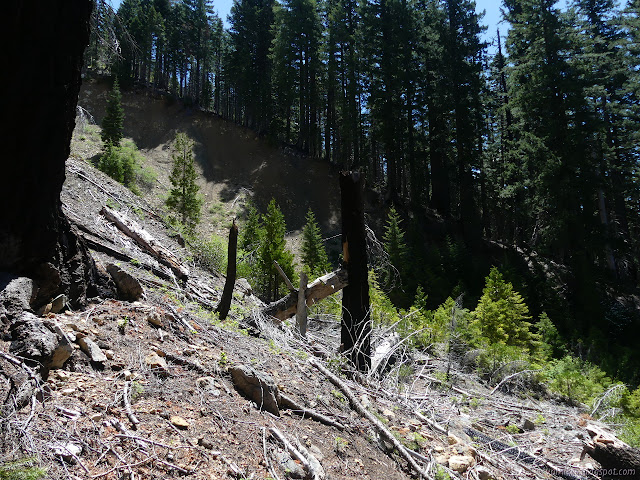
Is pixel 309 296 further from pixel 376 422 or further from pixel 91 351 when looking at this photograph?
pixel 91 351

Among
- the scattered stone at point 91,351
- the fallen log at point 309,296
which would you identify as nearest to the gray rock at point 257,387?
the scattered stone at point 91,351

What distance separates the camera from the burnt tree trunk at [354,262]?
711 centimetres

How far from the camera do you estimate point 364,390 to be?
5559 millimetres

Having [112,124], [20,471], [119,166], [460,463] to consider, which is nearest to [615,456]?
[460,463]

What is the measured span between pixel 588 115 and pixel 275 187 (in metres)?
22.8

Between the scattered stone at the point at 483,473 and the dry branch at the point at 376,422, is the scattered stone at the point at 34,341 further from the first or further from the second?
the scattered stone at the point at 483,473

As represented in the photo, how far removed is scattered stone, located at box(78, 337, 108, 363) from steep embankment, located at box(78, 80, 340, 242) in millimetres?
26830

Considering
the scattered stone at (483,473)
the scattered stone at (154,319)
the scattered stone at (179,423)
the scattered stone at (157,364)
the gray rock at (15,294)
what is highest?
the gray rock at (15,294)

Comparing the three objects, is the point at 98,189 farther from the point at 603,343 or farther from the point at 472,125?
the point at 472,125

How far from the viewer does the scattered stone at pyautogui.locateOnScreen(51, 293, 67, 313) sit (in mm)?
4168

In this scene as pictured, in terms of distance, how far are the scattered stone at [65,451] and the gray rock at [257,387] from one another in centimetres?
172

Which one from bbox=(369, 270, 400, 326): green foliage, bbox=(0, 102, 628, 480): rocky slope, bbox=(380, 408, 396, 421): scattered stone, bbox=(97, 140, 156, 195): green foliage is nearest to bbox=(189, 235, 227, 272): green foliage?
bbox=(369, 270, 400, 326): green foliage

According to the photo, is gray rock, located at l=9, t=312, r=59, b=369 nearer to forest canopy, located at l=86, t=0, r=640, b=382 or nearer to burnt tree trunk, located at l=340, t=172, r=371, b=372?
burnt tree trunk, located at l=340, t=172, r=371, b=372

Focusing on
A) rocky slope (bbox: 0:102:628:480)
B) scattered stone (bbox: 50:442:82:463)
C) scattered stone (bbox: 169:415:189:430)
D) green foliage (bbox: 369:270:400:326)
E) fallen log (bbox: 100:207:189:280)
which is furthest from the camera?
green foliage (bbox: 369:270:400:326)
